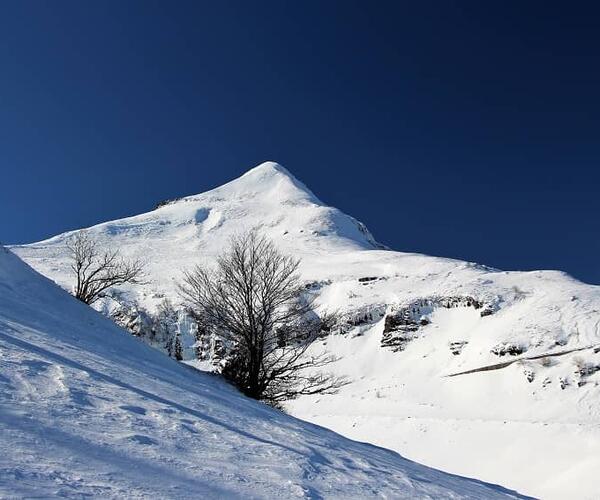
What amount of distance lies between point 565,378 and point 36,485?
21.1 metres

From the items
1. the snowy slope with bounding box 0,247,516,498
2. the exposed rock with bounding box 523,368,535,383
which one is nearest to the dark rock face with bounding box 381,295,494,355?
the exposed rock with bounding box 523,368,535,383

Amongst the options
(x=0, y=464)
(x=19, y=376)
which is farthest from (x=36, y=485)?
(x=19, y=376)

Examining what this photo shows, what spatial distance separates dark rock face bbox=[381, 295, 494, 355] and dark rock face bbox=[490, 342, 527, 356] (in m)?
5.15

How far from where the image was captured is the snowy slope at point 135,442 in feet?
9.30

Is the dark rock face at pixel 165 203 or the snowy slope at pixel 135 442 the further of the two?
the dark rock face at pixel 165 203

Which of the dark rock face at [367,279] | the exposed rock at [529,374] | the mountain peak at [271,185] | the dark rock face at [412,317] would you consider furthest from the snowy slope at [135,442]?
the mountain peak at [271,185]

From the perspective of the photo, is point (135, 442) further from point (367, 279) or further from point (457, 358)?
point (367, 279)

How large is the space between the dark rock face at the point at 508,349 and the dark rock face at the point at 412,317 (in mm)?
5148

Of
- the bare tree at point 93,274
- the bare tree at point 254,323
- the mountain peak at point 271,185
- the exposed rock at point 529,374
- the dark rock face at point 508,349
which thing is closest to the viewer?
the bare tree at point 254,323

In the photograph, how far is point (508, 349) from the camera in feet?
76.1

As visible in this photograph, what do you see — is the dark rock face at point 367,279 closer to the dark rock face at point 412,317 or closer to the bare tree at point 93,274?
the dark rock face at point 412,317

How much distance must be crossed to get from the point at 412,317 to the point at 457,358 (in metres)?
6.36

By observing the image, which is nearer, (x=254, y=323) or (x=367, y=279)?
(x=254, y=323)

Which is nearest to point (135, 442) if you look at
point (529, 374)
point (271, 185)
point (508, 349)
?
point (529, 374)
